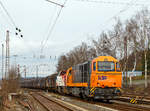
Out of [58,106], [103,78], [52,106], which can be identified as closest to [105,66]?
[103,78]

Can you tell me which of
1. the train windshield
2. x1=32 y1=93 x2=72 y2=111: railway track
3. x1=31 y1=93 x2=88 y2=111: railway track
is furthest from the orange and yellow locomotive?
x1=32 y1=93 x2=72 y2=111: railway track

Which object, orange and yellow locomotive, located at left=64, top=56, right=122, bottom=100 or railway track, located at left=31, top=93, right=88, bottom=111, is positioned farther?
orange and yellow locomotive, located at left=64, top=56, right=122, bottom=100

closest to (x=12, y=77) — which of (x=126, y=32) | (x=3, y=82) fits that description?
(x=3, y=82)

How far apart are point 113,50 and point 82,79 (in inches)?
784

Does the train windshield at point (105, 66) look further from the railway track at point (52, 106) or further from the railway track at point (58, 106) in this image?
the railway track at point (52, 106)

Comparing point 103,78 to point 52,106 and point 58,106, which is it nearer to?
point 58,106

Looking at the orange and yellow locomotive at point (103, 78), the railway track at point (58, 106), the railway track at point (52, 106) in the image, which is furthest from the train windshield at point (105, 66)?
the railway track at point (52, 106)

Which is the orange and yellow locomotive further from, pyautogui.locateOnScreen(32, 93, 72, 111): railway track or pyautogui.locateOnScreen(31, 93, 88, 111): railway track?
pyautogui.locateOnScreen(32, 93, 72, 111): railway track

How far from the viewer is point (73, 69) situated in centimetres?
2542

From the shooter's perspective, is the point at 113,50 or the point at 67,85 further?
the point at 113,50

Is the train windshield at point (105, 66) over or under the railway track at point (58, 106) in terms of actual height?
over

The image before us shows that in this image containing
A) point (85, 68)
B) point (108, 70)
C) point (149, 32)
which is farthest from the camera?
point (149, 32)

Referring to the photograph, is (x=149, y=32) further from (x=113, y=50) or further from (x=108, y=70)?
(x=108, y=70)

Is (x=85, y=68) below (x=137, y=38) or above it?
below
